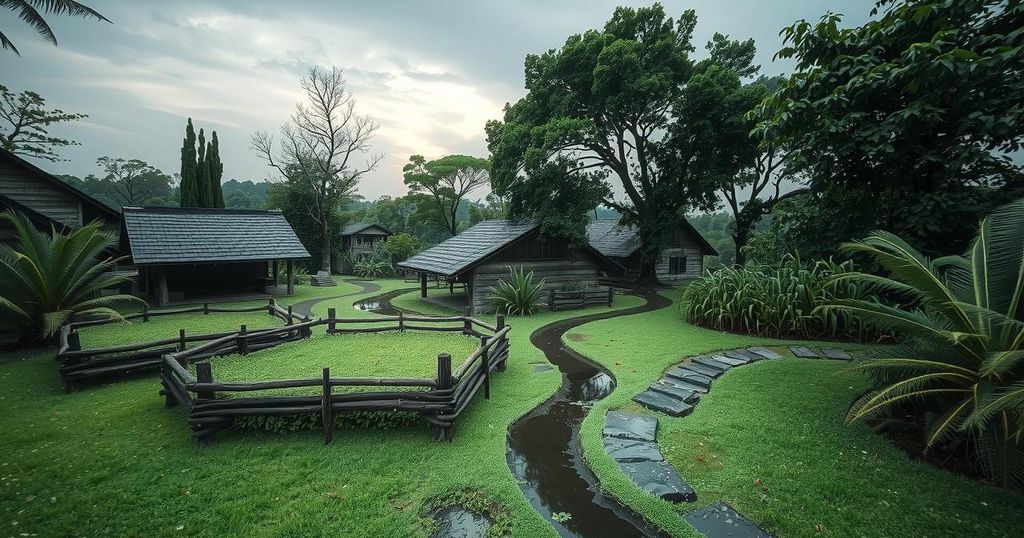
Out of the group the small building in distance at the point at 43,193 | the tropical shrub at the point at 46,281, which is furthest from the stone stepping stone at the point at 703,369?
the small building in distance at the point at 43,193

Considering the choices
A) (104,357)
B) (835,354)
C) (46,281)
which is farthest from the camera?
(46,281)

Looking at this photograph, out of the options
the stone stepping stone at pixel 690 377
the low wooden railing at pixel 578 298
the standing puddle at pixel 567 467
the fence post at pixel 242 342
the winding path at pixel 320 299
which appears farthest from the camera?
the winding path at pixel 320 299

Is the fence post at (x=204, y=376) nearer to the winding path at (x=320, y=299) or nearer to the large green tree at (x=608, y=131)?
the winding path at (x=320, y=299)

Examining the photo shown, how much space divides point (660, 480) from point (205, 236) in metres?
19.9

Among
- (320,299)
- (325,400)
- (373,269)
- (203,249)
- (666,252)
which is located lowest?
(325,400)

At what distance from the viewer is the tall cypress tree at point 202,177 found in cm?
2680

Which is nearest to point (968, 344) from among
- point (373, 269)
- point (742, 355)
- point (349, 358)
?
point (742, 355)

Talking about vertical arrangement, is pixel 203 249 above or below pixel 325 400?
above

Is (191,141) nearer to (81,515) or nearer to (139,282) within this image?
(139,282)

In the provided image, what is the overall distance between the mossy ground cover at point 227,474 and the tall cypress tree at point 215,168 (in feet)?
86.3

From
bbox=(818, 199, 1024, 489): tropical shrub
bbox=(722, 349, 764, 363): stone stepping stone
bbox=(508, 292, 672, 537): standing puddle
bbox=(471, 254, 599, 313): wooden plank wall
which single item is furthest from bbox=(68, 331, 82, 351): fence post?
bbox=(722, 349, 764, 363): stone stepping stone

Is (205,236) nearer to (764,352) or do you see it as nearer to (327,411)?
(327,411)

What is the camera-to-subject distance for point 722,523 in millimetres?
3533

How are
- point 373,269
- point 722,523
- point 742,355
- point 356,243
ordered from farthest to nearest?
point 356,243 < point 373,269 < point 742,355 < point 722,523
